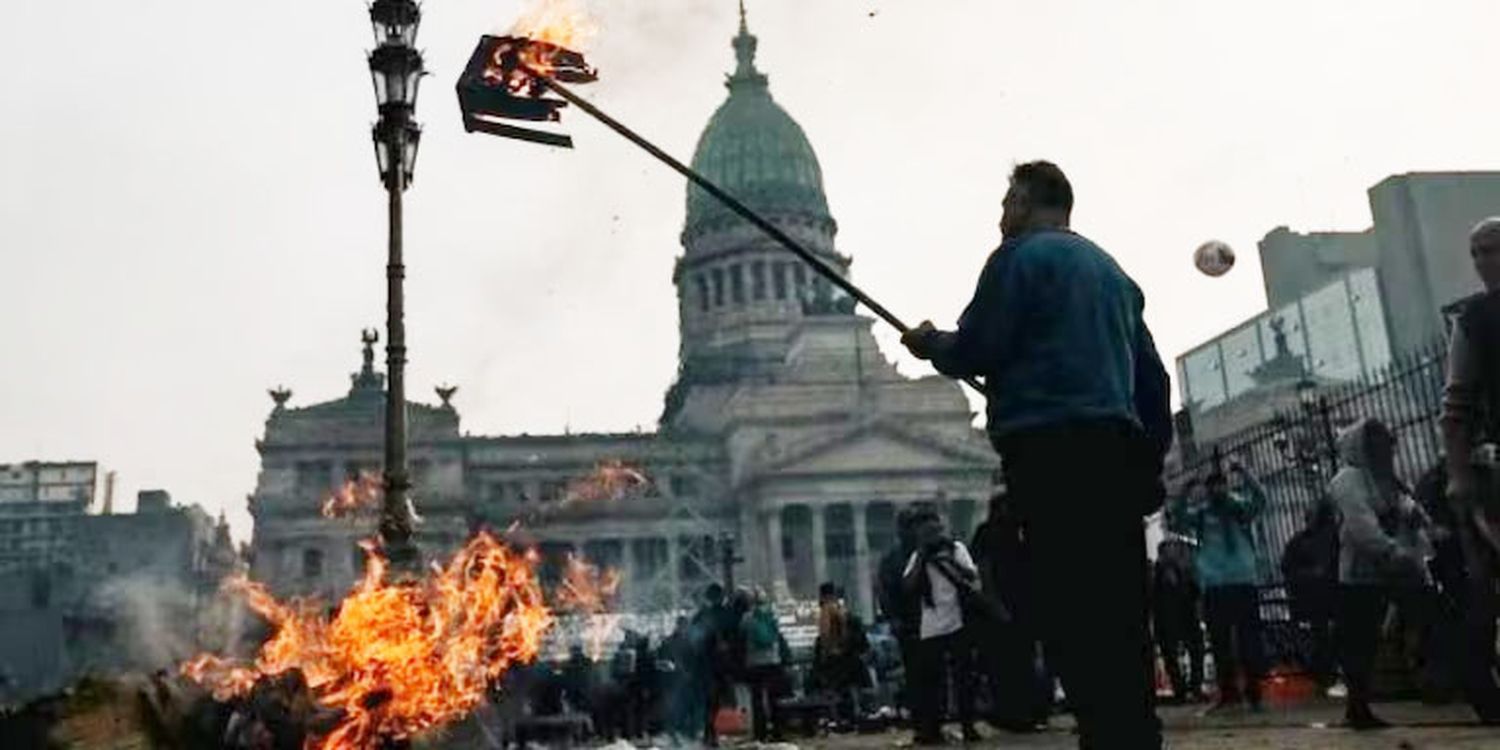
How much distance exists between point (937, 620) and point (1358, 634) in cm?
297

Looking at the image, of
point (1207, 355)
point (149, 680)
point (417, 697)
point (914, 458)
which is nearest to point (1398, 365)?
point (417, 697)

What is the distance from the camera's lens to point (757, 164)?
87.4 metres

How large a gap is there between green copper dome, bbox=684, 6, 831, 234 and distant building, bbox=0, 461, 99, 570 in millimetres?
49872

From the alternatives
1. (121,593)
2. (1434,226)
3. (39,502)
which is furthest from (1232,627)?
(39,502)

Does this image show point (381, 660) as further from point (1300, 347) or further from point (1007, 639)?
point (1300, 347)

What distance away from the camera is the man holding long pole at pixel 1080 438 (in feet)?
11.5

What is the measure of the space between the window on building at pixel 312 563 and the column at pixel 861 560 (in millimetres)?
28588

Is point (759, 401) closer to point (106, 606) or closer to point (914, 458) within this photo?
point (914, 458)

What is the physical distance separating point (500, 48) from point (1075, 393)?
403 centimetres

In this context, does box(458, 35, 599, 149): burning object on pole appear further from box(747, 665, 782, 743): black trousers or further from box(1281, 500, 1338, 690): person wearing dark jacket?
box(747, 665, 782, 743): black trousers

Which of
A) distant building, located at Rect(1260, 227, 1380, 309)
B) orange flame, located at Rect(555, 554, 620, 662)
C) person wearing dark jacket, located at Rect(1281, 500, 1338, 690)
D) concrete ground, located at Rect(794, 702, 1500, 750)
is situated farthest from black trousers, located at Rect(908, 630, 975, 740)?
distant building, located at Rect(1260, 227, 1380, 309)

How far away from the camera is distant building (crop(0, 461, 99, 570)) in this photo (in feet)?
278

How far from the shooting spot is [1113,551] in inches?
139

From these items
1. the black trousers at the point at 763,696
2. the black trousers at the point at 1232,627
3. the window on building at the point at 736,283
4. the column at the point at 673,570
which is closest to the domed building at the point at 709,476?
the column at the point at 673,570
